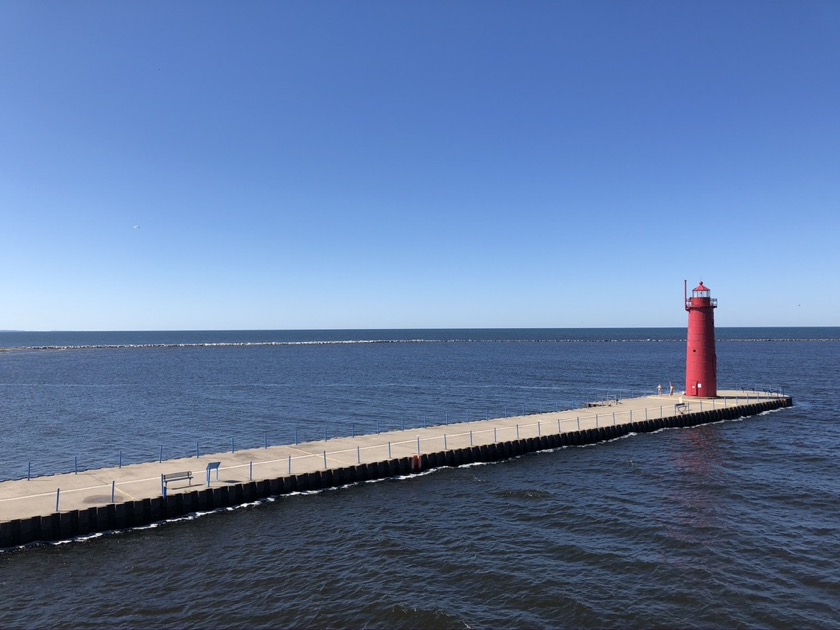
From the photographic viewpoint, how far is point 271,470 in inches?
1212

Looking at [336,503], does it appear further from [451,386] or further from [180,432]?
[451,386]

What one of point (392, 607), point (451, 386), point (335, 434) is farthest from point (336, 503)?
point (451, 386)

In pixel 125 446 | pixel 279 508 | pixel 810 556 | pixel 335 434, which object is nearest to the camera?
pixel 810 556

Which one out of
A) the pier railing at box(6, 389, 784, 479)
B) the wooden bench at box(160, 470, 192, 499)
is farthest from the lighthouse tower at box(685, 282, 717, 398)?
the wooden bench at box(160, 470, 192, 499)

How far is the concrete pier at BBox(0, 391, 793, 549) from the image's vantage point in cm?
2394

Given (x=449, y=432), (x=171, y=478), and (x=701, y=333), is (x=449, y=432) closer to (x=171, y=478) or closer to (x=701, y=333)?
(x=171, y=478)

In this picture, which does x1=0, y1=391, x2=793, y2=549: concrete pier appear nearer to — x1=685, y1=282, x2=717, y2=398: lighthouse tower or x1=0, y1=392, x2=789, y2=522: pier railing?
x1=0, y1=392, x2=789, y2=522: pier railing

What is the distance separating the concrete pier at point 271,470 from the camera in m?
23.9

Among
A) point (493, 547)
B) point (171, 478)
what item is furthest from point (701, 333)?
point (171, 478)

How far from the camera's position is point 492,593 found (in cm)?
1978

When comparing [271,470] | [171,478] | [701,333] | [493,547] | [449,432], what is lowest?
[493,547]

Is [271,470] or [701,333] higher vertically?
[701,333]

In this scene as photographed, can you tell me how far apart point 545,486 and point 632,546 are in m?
8.57

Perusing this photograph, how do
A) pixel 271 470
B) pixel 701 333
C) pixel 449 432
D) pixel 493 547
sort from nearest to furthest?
pixel 493 547 → pixel 271 470 → pixel 449 432 → pixel 701 333
